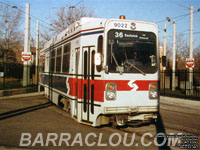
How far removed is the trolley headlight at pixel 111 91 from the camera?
281 inches

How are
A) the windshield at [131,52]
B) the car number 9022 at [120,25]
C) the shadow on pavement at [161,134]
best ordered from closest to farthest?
the shadow on pavement at [161,134]
the windshield at [131,52]
the car number 9022 at [120,25]

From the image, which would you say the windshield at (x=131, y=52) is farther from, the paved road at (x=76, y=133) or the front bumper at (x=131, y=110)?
the paved road at (x=76, y=133)

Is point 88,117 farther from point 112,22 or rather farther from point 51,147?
point 112,22

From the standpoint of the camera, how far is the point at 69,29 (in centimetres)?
1050

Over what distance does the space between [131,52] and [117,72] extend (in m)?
0.79

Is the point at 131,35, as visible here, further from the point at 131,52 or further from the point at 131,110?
the point at 131,110

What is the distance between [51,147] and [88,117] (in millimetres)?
2055

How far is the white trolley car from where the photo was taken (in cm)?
721

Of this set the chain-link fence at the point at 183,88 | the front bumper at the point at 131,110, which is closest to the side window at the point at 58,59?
the front bumper at the point at 131,110

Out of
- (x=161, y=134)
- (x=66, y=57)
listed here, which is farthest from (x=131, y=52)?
(x=66, y=57)

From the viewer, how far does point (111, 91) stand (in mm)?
7184

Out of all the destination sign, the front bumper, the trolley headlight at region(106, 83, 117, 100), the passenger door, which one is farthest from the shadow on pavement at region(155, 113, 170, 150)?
the destination sign

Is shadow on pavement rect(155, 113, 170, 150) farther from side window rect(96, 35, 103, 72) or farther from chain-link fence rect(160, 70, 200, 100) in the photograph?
chain-link fence rect(160, 70, 200, 100)

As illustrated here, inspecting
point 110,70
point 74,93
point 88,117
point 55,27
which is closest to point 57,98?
point 74,93
